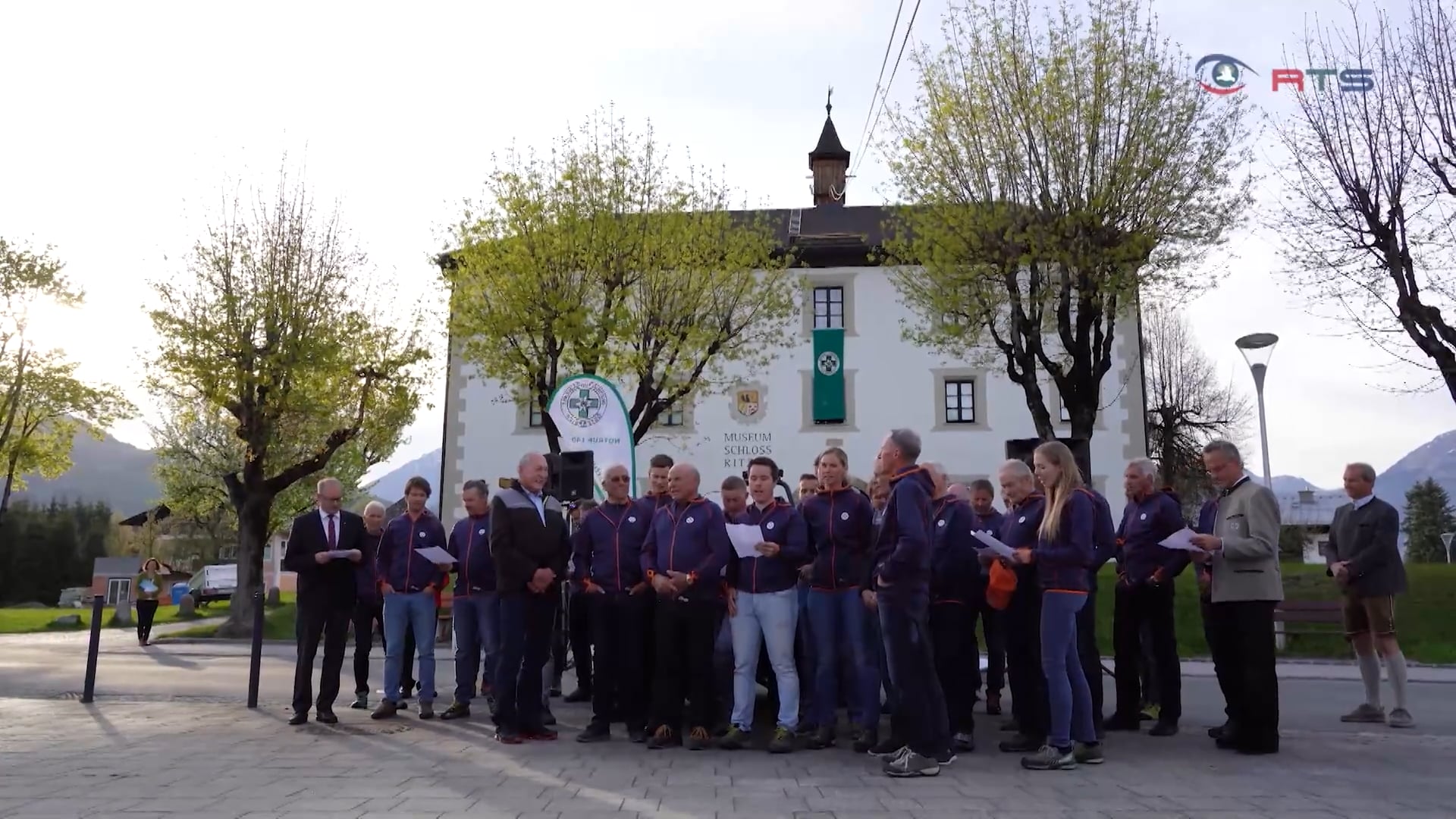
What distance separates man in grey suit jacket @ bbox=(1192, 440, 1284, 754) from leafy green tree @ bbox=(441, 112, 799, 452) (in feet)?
52.1

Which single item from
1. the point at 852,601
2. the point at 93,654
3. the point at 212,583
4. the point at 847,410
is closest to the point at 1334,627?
the point at 852,601

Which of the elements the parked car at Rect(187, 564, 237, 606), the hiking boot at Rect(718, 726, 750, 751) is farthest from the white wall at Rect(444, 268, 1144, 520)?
the hiking boot at Rect(718, 726, 750, 751)

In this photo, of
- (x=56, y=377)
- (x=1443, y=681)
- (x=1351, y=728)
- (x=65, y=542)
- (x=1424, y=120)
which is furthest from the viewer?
(x=65, y=542)

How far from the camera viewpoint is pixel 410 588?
963 centimetres

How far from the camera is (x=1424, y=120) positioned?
1647cm

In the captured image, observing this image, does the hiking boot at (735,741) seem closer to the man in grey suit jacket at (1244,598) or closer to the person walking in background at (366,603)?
the man in grey suit jacket at (1244,598)

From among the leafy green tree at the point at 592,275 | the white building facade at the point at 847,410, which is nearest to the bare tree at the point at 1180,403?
the white building facade at the point at 847,410

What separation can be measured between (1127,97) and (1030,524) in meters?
11.9

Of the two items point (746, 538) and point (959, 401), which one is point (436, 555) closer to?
point (746, 538)

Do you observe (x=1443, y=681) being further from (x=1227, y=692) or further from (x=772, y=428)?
(x=772, y=428)

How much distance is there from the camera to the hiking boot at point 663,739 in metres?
7.76

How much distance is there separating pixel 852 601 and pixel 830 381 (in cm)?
2516

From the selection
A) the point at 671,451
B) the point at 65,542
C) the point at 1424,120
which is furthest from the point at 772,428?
the point at 65,542

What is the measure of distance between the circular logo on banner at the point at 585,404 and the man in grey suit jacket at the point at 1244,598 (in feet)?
22.4
